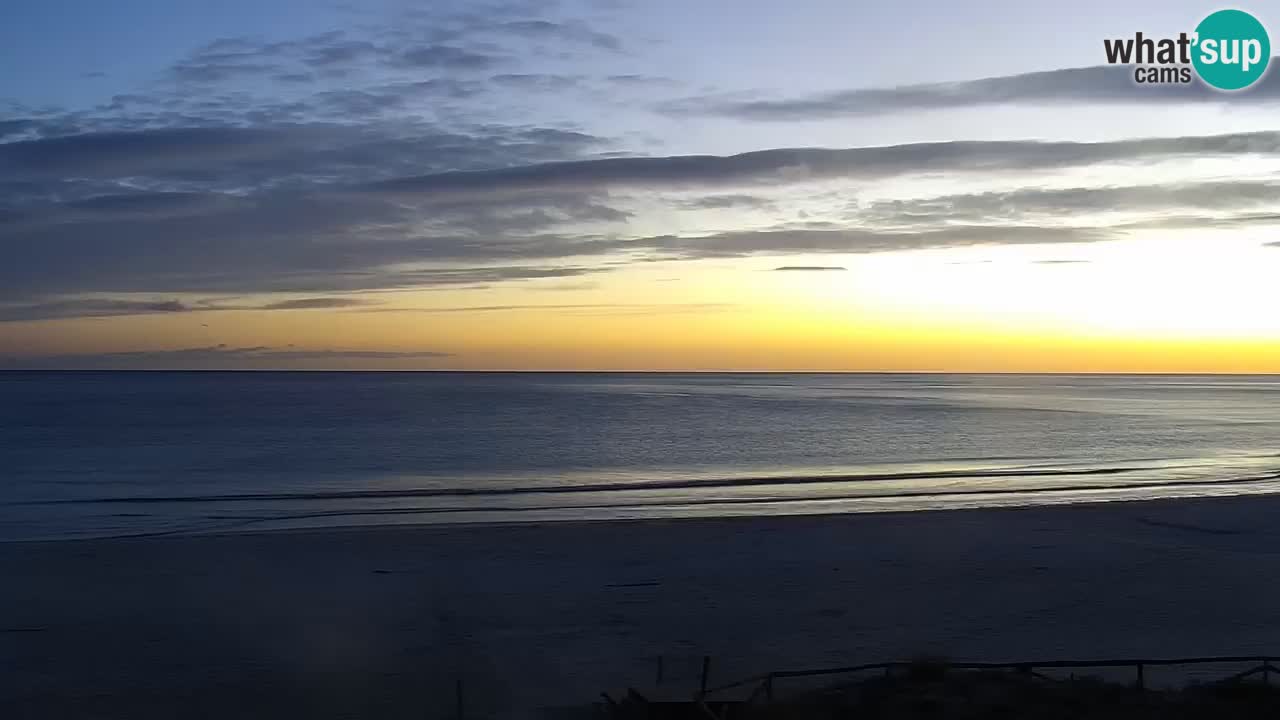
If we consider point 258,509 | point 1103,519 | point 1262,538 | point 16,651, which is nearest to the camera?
point 16,651

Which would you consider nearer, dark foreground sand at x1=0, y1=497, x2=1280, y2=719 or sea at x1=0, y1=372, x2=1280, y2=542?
dark foreground sand at x1=0, y1=497, x2=1280, y2=719

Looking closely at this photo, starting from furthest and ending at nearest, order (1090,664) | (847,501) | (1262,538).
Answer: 1. (847,501)
2. (1262,538)
3. (1090,664)

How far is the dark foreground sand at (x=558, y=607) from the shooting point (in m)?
16.5

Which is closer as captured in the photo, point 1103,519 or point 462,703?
point 462,703

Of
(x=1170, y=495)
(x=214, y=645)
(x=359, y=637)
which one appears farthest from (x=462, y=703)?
(x=1170, y=495)

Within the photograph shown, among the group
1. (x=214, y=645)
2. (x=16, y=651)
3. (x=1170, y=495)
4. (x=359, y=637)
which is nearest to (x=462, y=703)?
(x=359, y=637)

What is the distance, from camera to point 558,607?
21.4m

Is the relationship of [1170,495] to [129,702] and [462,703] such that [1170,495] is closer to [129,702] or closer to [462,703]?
[462,703]

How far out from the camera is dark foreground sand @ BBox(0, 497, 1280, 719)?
16.5 m

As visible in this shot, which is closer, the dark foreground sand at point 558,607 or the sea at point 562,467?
the dark foreground sand at point 558,607

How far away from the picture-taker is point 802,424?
8706 centimetres

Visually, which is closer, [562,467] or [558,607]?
[558,607]

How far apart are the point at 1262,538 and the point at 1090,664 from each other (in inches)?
731

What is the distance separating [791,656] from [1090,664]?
5.09m
